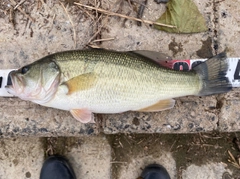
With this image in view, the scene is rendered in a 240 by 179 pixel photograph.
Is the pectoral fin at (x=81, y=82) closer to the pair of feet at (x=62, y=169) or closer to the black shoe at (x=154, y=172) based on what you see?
the pair of feet at (x=62, y=169)

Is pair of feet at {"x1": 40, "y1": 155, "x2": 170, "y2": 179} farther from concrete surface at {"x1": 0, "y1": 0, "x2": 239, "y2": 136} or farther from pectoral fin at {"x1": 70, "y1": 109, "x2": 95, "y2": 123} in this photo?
pectoral fin at {"x1": 70, "y1": 109, "x2": 95, "y2": 123}

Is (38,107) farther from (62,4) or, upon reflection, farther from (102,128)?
(62,4)

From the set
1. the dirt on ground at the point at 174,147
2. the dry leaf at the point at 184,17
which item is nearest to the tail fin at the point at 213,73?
the dry leaf at the point at 184,17

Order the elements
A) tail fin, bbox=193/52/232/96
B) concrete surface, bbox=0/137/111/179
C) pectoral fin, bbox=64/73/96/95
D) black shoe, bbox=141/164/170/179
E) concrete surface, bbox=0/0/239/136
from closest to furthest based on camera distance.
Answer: pectoral fin, bbox=64/73/96/95 → tail fin, bbox=193/52/232/96 → concrete surface, bbox=0/0/239/136 → black shoe, bbox=141/164/170/179 → concrete surface, bbox=0/137/111/179

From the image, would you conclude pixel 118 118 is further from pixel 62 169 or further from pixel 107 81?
pixel 62 169

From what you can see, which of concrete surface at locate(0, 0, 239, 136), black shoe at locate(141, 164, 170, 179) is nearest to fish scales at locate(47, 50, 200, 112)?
concrete surface at locate(0, 0, 239, 136)
